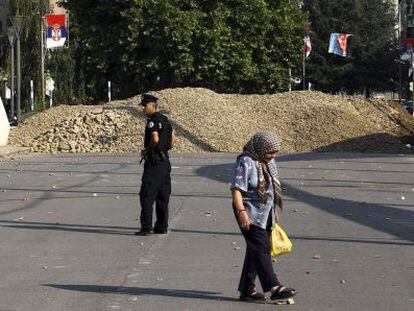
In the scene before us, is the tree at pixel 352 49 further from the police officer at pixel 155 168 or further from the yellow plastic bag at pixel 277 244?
the yellow plastic bag at pixel 277 244

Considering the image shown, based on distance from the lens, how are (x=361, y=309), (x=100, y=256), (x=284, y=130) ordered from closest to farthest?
(x=361, y=309) < (x=100, y=256) < (x=284, y=130)

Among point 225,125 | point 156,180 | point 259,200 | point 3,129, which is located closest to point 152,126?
point 156,180

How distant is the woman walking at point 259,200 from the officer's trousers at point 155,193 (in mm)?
4177

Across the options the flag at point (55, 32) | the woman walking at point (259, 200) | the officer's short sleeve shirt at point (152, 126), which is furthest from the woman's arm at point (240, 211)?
the flag at point (55, 32)

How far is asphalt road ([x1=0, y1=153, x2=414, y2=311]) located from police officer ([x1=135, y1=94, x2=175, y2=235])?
30cm

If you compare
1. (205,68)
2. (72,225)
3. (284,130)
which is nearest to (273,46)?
(205,68)

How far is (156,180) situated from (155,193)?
0.17 metres

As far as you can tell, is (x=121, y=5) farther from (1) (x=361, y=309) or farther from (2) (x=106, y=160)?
(1) (x=361, y=309)

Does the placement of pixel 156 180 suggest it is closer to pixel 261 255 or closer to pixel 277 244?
pixel 277 244

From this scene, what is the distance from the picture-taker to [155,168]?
38.7 ft

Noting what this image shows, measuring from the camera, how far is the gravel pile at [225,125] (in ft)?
108

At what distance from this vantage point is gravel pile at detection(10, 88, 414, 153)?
3294 centimetres

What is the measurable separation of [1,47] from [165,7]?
24.5m

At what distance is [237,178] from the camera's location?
7.50m
